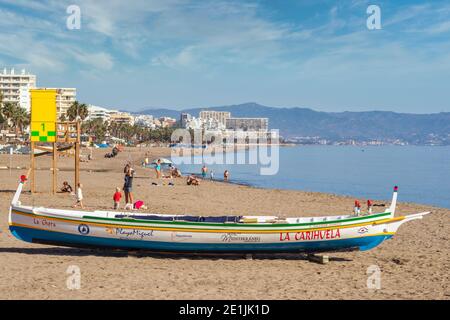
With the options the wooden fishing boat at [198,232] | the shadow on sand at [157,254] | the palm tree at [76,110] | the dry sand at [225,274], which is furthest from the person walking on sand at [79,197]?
the palm tree at [76,110]

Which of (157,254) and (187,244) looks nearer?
(187,244)

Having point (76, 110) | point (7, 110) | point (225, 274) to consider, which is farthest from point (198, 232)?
point (76, 110)

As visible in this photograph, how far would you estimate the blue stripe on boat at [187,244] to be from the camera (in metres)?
14.7

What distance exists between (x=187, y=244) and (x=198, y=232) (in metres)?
0.56

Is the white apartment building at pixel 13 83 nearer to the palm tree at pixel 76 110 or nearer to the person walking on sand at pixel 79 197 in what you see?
the palm tree at pixel 76 110

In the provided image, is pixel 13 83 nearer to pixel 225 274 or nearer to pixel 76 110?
pixel 76 110

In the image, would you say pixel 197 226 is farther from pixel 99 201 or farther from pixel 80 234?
pixel 99 201

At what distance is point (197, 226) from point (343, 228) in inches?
180

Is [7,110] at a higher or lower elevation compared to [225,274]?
higher

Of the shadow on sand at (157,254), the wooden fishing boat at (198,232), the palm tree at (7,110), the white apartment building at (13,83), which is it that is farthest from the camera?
the white apartment building at (13,83)

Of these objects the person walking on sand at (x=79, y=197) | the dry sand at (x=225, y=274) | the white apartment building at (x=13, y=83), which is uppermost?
the white apartment building at (x=13, y=83)

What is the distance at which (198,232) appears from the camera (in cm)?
1441
